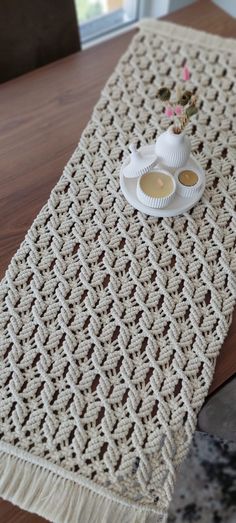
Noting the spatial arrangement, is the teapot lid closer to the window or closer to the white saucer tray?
the white saucer tray

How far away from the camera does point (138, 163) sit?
88cm

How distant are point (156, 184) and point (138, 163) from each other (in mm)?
51

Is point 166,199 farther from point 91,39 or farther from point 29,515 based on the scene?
point 91,39

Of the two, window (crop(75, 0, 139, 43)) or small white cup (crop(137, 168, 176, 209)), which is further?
window (crop(75, 0, 139, 43))

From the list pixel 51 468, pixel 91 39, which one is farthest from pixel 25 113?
pixel 91 39

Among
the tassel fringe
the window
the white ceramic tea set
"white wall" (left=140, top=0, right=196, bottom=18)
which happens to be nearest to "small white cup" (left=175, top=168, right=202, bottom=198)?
the white ceramic tea set

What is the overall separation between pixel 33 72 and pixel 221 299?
2.34ft

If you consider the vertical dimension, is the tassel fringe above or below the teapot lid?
below

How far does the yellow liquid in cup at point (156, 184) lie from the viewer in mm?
867

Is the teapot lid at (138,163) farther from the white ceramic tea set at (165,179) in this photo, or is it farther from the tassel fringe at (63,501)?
the tassel fringe at (63,501)

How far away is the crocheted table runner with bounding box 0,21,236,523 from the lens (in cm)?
69

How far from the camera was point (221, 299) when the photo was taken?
81 centimetres

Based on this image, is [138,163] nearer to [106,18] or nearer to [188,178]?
[188,178]

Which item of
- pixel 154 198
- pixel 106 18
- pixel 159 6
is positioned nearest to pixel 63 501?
pixel 154 198
